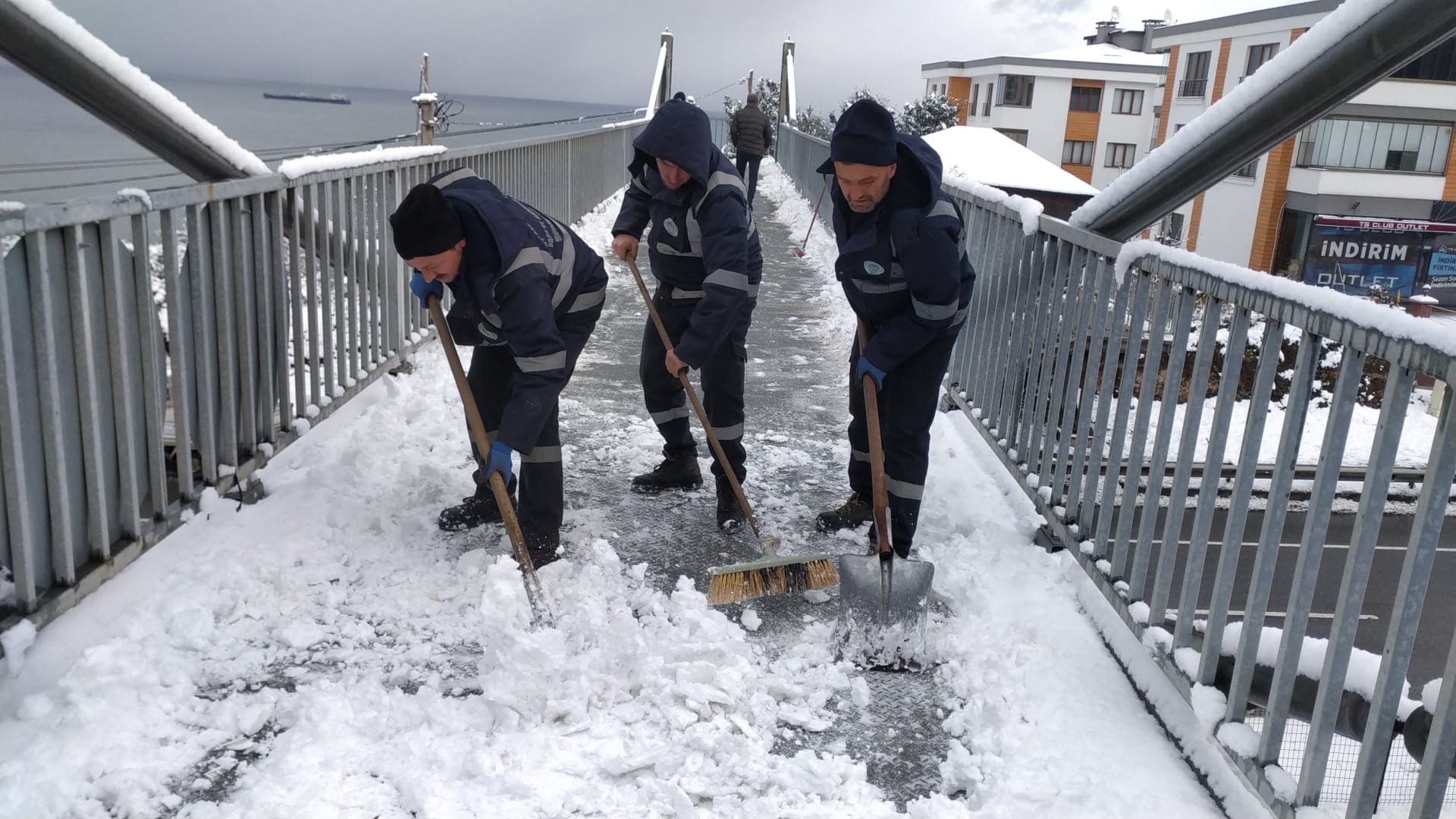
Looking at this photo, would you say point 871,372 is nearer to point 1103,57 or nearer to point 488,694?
point 488,694

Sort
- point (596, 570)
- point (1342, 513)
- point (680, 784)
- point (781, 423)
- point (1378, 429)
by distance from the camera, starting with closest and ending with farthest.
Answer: point (1378, 429)
point (680, 784)
point (596, 570)
point (781, 423)
point (1342, 513)

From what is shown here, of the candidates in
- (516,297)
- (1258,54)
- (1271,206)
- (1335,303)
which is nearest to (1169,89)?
(1258,54)

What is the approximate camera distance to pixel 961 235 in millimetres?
3938

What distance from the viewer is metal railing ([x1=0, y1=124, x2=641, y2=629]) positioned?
2.93 meters

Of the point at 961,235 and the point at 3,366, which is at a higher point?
the point at 961,235

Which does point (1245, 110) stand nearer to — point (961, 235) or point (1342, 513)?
point (961, 235)

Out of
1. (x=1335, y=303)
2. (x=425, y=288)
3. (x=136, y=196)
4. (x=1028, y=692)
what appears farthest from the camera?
(x=425, y=288)

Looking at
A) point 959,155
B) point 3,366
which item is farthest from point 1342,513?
point 3,366

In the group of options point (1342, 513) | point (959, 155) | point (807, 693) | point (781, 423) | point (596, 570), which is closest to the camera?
point (807, 693)

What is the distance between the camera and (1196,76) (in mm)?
42938

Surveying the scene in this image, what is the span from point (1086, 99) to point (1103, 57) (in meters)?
2.15

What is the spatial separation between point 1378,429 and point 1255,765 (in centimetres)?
89

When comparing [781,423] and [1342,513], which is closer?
[781,423]

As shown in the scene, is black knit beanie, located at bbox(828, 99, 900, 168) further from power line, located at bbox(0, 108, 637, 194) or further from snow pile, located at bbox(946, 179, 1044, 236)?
power line, located at bbox(0, 108, 637, 194)
